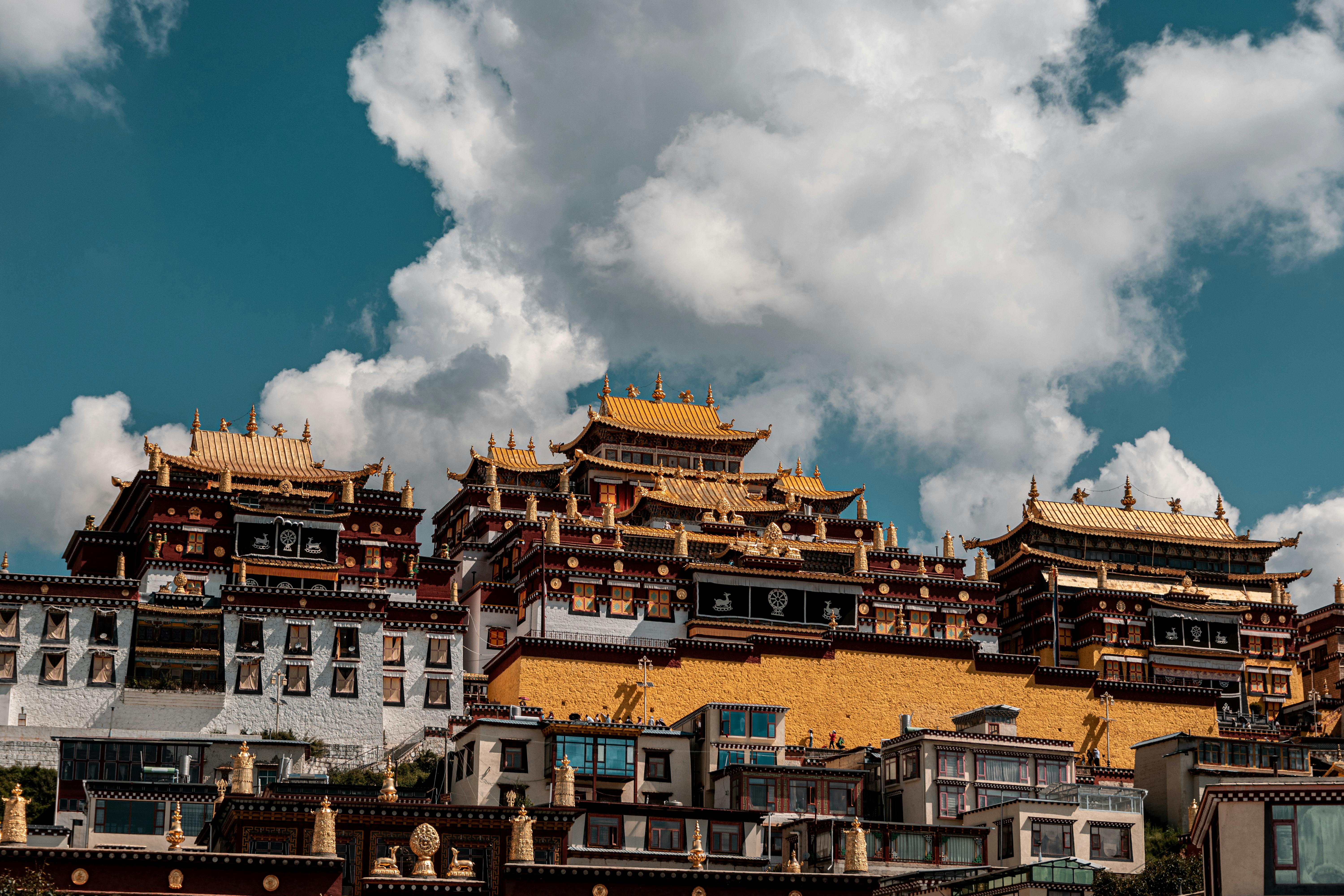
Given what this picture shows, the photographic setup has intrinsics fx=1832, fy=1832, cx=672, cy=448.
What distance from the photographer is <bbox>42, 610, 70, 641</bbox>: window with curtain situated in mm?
72000

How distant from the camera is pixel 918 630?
299 ft

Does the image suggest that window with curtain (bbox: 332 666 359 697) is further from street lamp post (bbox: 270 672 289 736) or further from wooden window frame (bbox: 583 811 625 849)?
wooden window frame (bbox: 583 811 625 849)

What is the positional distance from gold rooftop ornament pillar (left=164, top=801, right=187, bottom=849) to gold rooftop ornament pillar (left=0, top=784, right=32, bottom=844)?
127 inches

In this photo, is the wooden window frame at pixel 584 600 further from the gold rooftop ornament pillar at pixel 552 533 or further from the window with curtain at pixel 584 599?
the gold rooftop ornament pillar at pixel 552 533

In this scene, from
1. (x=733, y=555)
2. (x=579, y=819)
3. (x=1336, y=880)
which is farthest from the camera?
(x=733, y=555)

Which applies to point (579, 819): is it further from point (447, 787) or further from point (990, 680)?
point (990, 680)

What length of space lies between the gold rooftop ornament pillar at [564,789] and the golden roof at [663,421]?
52.2m

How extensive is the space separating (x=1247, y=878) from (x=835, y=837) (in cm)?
2424

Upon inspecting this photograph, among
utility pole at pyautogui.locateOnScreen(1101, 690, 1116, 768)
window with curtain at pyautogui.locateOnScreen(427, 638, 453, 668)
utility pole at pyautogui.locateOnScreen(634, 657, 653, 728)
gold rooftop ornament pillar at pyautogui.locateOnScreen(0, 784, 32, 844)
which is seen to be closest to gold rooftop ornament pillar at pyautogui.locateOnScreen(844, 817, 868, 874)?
gold rooftop ornament pillar at pyautogui.locateOnScreen(0, 784, 32, 844)

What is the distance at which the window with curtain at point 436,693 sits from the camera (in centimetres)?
7625

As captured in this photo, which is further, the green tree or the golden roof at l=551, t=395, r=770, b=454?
the golden roof at l=551, t=395, r=770, b=454

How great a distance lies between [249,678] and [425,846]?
102 feet

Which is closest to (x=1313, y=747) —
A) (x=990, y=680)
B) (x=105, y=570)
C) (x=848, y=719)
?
(x=990, y=680)

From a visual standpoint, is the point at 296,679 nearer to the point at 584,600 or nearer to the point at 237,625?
the point at 237,625
